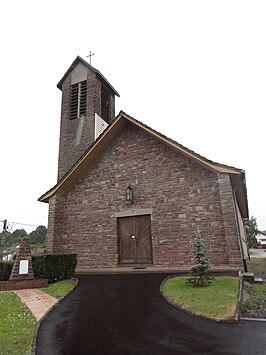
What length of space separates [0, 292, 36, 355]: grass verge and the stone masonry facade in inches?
233

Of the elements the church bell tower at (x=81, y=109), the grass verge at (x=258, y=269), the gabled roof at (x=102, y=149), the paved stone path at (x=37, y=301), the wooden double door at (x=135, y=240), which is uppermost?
the church bell tower at (x=81, y=109)

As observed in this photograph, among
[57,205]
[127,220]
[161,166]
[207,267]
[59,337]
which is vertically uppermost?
[161,166]

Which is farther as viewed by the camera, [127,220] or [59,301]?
[127,220]

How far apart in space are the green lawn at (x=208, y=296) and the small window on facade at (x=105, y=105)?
14352mm

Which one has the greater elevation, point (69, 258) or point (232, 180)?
point (232, 180)

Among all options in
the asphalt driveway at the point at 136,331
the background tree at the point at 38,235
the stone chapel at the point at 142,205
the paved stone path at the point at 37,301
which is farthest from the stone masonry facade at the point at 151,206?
the background tree at the point at 38,235

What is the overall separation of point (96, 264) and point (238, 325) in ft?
28.2

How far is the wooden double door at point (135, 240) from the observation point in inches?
467

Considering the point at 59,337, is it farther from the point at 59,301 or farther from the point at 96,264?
the point at 96,264

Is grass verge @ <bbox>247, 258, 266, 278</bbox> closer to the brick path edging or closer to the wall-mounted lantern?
the wall-mounted lantern

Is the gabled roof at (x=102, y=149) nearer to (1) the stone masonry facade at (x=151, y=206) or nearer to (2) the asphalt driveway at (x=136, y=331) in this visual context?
(1) the stone masonry facade at (x=151, y=206)

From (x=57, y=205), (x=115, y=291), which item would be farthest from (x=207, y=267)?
(x=57, y=205)

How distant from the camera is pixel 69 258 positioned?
10.4 m

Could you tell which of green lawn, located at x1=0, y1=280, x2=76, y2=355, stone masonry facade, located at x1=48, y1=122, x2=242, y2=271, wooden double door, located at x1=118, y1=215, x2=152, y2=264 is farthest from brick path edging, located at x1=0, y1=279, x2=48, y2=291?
wooden double door, located at x1=118, y1=215, x2=152, y2=264
